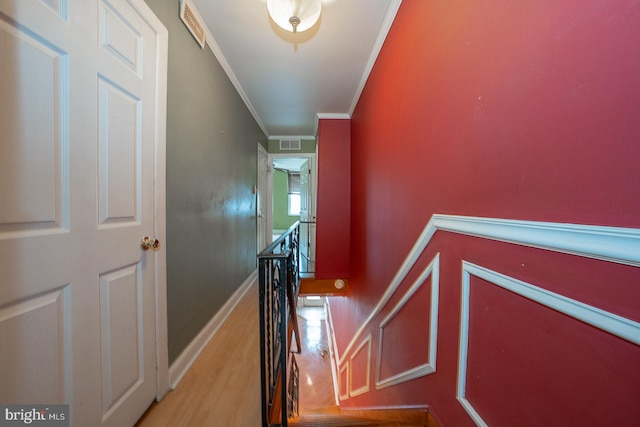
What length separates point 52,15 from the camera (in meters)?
0.77

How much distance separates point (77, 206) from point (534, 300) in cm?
148

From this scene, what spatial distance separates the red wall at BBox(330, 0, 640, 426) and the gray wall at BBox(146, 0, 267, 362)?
144cm

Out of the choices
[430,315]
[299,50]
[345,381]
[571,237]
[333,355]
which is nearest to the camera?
[571,237]

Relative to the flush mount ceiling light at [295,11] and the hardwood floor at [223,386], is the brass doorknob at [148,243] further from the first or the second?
the flush mount ceiling light at [295,11]

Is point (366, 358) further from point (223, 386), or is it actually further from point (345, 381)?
point (223, 386)

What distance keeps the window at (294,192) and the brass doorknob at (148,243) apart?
25.8 ft

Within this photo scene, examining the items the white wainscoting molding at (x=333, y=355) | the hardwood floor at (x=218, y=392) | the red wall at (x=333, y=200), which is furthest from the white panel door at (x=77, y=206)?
the white wainscoting molding at (x=333, y=355)

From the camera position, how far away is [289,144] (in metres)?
4.68

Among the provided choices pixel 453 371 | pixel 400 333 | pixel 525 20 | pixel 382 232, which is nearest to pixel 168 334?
pixel 400 333

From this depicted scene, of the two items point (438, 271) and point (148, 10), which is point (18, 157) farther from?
point (438, 271)

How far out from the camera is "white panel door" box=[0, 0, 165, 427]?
0.69m

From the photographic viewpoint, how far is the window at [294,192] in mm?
9055

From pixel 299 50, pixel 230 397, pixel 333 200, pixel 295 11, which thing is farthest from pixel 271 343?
pixel 333 200

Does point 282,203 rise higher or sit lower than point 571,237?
higher
